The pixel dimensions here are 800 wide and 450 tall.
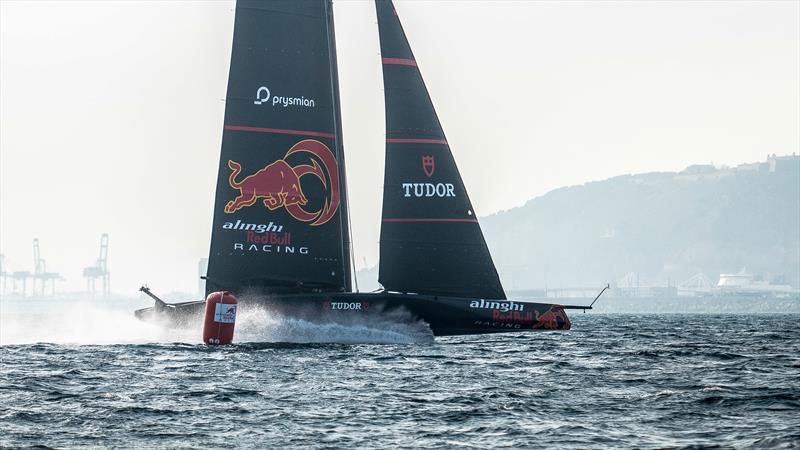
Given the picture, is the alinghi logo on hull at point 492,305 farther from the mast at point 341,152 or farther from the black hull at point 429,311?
the mast at point 341,152

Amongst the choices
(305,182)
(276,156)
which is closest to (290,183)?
(305,182)

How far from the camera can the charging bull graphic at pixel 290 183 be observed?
33156mm

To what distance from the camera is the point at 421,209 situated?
32875mm

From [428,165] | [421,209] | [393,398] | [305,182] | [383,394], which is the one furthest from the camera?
[305,182]

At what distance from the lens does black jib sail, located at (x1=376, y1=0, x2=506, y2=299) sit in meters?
32.8

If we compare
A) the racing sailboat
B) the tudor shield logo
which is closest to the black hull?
the racing sailboat

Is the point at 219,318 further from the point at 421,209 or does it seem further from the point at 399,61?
the point at 399,61

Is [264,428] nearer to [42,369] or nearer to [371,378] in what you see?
[371,378]

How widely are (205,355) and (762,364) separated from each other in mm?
13055

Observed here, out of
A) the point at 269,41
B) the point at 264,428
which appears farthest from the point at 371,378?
the point at 269,41

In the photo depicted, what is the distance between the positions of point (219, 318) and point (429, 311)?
5502 mm

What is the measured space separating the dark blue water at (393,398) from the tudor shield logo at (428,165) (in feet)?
16.3

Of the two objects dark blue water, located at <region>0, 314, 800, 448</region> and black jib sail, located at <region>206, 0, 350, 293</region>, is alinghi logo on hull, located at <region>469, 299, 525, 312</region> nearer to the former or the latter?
dark blue water, located at <region>0, 314, 800, 448</region>

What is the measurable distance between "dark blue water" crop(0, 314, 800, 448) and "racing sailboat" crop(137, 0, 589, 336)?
8.21 ft
